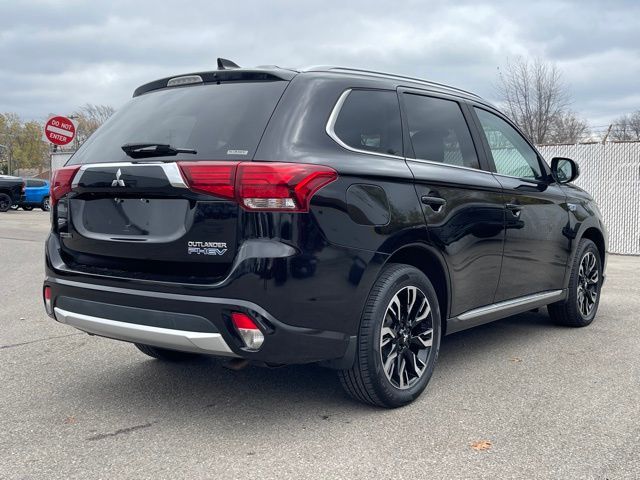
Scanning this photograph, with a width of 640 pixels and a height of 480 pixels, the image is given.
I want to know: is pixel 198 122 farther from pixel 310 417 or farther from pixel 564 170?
pixel 564 170

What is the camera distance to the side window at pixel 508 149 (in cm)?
505

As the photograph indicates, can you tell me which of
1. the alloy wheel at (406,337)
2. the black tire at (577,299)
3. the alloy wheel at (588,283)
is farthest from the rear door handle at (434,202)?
the alloy wheel at (588,283)

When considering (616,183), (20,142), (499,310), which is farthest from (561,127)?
(20,142)

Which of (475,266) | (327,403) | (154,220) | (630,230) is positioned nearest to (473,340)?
(475,266)

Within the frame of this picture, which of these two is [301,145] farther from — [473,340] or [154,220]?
[473,340]

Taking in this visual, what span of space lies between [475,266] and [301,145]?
1639 millimetres

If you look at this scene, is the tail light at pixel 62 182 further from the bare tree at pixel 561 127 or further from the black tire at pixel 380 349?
the bare tree at pixel 561 127

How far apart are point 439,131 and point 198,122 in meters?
1.65

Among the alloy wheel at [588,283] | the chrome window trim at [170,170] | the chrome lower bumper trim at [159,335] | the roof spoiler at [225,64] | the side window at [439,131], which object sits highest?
the roof spoiler at [225,64]

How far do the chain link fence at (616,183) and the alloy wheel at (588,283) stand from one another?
8281 millimetres

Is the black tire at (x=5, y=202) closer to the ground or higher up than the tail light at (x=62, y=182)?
closer to the ground

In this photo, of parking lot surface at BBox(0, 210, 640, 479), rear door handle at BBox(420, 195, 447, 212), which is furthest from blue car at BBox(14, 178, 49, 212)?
rear door handle at BBox(420, 195, 447, 212)

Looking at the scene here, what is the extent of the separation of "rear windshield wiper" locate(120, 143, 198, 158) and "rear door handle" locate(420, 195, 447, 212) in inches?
53.1

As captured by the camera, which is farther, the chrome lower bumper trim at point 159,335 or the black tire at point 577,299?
the black tire at point 577,299
